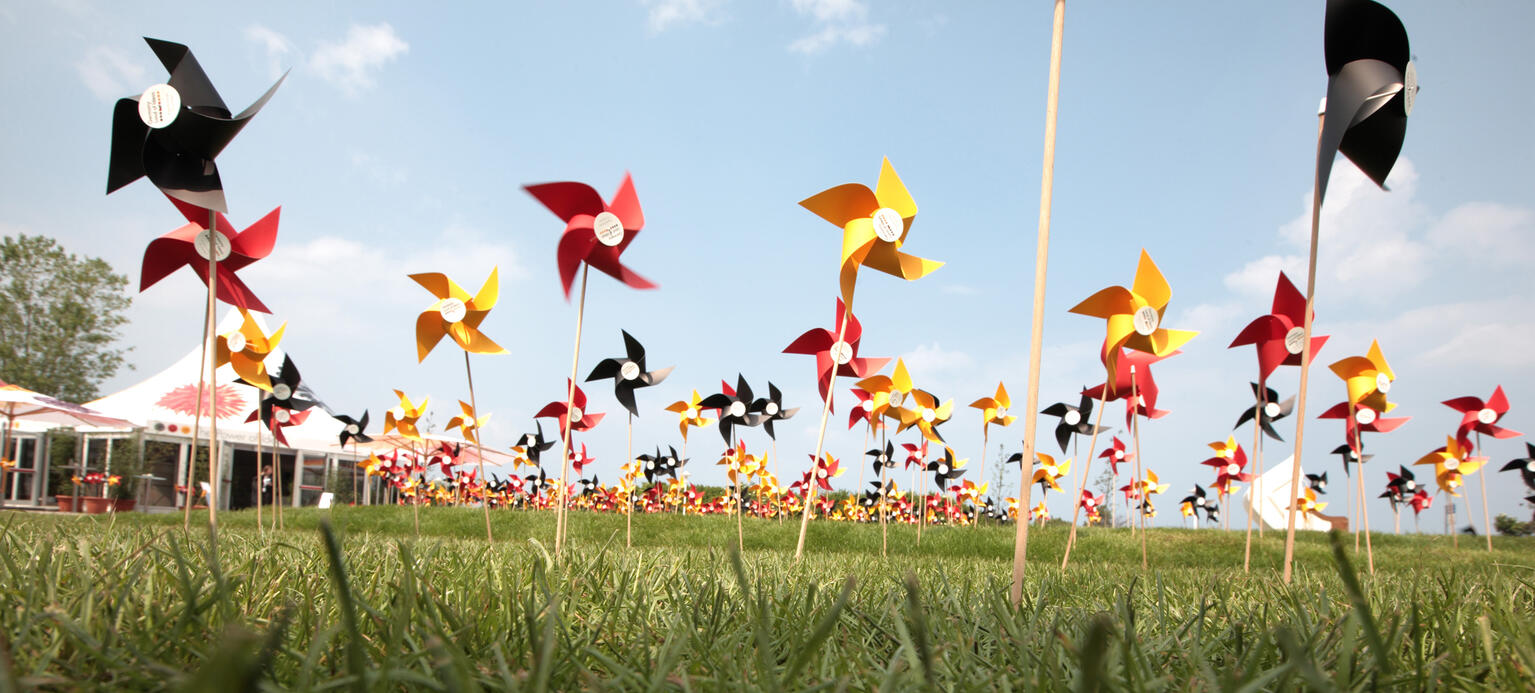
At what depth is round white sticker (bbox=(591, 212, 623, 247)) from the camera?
4.11m

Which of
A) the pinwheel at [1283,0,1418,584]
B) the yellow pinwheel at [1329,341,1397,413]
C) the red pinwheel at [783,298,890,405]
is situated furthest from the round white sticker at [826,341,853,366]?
the yellow pinwheel at [1329,341,1397,413]

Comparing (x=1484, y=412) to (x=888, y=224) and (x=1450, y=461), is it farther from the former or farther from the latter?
(x=888, y=224)

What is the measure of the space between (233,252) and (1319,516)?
1929 centimetres

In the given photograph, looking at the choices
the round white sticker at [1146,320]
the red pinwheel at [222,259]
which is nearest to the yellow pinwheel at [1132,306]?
the round white sticker at [1146,320]

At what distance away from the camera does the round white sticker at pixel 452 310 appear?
4.95m

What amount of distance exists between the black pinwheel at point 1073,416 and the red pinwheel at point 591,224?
300 inches

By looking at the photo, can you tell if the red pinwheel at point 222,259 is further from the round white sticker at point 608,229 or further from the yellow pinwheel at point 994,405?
the yellow pinwheel at point 994,405

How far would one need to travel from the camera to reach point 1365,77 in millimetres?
2736

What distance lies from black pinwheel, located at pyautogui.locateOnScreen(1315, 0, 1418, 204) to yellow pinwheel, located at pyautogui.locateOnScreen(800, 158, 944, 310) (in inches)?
62.0

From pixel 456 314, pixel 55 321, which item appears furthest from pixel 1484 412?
pixel 55 321

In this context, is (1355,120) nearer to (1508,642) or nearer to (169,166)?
(1508,642)

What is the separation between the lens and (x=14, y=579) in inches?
48.9

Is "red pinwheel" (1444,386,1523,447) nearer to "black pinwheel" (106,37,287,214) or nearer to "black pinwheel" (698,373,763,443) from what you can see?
"black pinwheel" (698,373,763,443)

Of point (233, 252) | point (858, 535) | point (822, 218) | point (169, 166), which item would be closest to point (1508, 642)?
point (822, 218)
